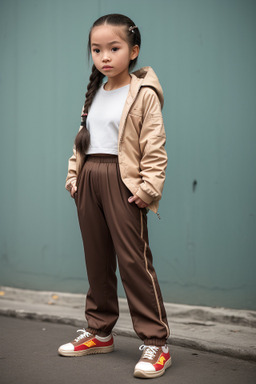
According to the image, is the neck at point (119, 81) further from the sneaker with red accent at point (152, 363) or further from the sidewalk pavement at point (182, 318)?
the sidewalk pavement at point (182, 318)

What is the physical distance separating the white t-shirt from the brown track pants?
0.07m

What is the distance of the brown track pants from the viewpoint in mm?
2920

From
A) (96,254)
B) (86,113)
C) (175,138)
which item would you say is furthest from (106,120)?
(175,138)

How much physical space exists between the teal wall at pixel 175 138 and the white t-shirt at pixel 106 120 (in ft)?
3.34

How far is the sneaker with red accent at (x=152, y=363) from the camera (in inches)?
110

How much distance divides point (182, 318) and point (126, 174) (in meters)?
1.52

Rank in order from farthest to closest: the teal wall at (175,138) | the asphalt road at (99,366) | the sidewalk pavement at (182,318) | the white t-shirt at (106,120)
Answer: the teal wall at (175,138), the sidewalk pavement at (182,318), the white t-shirt at (106,120), the asphalt road at (99,366)

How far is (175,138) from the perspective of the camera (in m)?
3.99

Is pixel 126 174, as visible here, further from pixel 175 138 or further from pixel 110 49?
pixel 175 138

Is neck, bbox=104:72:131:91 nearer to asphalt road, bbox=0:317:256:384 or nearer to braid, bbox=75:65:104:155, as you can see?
braid, bbox=75:65:104:155

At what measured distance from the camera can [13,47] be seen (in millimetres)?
4828

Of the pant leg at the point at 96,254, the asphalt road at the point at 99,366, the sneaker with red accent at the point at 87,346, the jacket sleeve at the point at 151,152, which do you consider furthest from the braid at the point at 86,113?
the asphalt road at the point at 99,366

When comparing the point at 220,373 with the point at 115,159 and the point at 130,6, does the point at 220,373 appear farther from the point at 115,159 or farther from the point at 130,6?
the point at 130,6

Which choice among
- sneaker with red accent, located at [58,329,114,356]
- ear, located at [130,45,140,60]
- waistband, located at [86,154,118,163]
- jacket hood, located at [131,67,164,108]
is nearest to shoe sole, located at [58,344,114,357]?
sneaker with red accent, located at [58,329,114,356]
